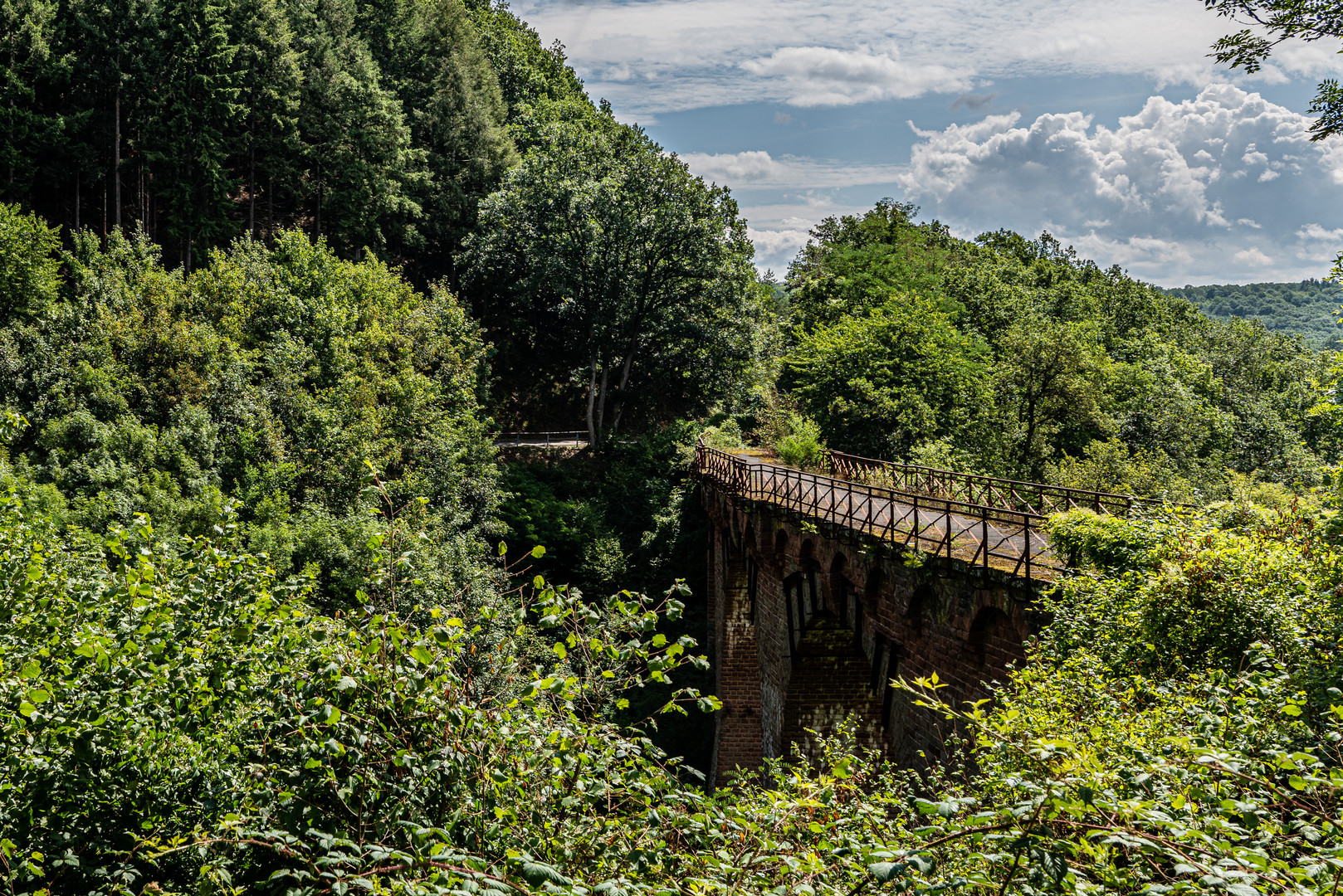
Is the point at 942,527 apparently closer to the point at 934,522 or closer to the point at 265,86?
the point at 934,522

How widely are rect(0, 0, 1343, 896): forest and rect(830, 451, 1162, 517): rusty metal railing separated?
70.6 inches

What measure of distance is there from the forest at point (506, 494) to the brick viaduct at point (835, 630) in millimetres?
1144

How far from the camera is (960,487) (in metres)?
21.5

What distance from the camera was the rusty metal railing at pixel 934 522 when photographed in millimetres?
9523

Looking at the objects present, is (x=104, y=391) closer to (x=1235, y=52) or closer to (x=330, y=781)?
(x=330, y=781)

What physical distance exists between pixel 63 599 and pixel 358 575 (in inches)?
470

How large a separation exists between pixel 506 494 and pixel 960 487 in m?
17.0

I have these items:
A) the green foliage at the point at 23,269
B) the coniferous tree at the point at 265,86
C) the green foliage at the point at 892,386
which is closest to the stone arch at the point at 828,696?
the green foliage at the point at 892,386

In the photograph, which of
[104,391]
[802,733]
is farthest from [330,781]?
[104,391]

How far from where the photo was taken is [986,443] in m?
31.0

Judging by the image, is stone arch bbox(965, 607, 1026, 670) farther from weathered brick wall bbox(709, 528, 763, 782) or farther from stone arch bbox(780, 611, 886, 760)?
weathered brick wall bbox(709, 528, 763, 782)

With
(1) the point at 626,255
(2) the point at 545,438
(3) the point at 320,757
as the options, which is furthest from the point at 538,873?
(2) the point at 545,438

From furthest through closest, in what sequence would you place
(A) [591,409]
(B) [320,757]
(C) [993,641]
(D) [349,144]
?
(D) [349,144] → (A) [591,409] → (C) [993,641] → (B) [320,757]

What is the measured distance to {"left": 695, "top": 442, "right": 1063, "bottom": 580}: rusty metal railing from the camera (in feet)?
31.2
